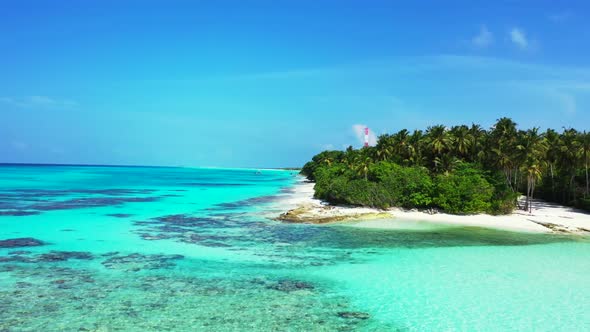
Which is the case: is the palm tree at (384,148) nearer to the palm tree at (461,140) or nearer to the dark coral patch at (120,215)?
the palm tree at (461,140)

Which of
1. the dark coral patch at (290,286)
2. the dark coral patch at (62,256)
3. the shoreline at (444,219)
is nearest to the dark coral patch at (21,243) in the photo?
the dark coral patch at (62,256)

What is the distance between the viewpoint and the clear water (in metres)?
13.9

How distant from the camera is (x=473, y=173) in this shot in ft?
148

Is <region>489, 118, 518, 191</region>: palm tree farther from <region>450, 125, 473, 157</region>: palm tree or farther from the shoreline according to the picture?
the shoreline

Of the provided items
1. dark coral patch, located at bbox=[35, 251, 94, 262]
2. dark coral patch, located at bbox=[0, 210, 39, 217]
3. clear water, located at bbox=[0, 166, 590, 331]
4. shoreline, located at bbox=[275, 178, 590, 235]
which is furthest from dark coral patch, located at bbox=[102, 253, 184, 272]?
dark coral patch, located at bbox=[0, 210, 39, 217]

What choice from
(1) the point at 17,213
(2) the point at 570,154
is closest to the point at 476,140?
(2) the point at 570,154

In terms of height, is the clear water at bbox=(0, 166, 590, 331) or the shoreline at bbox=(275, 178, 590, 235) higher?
the shoreline at bbox=(275, 178, 590, 235)

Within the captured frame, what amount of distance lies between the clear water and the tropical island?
9002 millimetres

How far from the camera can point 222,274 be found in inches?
765

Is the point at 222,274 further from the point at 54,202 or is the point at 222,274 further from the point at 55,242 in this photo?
the point at 54,202

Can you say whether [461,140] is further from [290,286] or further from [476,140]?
[290,286]

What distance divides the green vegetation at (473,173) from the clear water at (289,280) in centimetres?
1000

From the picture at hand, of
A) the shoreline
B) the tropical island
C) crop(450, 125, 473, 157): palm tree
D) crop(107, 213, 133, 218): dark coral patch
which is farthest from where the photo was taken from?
crop(450, 125, 473, 157): palm tree

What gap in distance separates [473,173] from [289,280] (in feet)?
107
